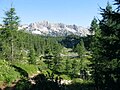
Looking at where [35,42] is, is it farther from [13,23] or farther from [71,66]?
[13,23]

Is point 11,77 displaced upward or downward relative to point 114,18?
downward

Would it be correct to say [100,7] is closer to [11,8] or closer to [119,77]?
[119,77]

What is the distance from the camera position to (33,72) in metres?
41.5

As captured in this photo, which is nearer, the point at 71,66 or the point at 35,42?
the point at 71,66

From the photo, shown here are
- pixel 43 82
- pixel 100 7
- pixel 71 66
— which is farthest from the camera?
pixel 71 66

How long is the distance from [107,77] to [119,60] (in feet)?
4.69

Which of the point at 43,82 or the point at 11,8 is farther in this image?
the point at 11,8

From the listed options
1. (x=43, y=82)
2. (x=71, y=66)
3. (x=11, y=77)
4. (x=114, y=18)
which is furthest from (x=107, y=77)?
(x=71, y=66)

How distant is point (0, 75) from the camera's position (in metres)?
27.5

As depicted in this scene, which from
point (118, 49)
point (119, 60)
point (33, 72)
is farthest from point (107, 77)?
point (33, 72)

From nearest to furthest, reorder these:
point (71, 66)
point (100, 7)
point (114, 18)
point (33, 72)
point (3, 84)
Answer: point (114, 18)
point (100, 7)
point (3, 84)
point (33, 72)
point (71, 66)

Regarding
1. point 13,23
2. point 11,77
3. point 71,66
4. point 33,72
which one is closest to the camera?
point 11,77

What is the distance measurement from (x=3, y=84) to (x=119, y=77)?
39.5 ft

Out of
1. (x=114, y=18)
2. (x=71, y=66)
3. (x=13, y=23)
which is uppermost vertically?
(x=13, y=23)
